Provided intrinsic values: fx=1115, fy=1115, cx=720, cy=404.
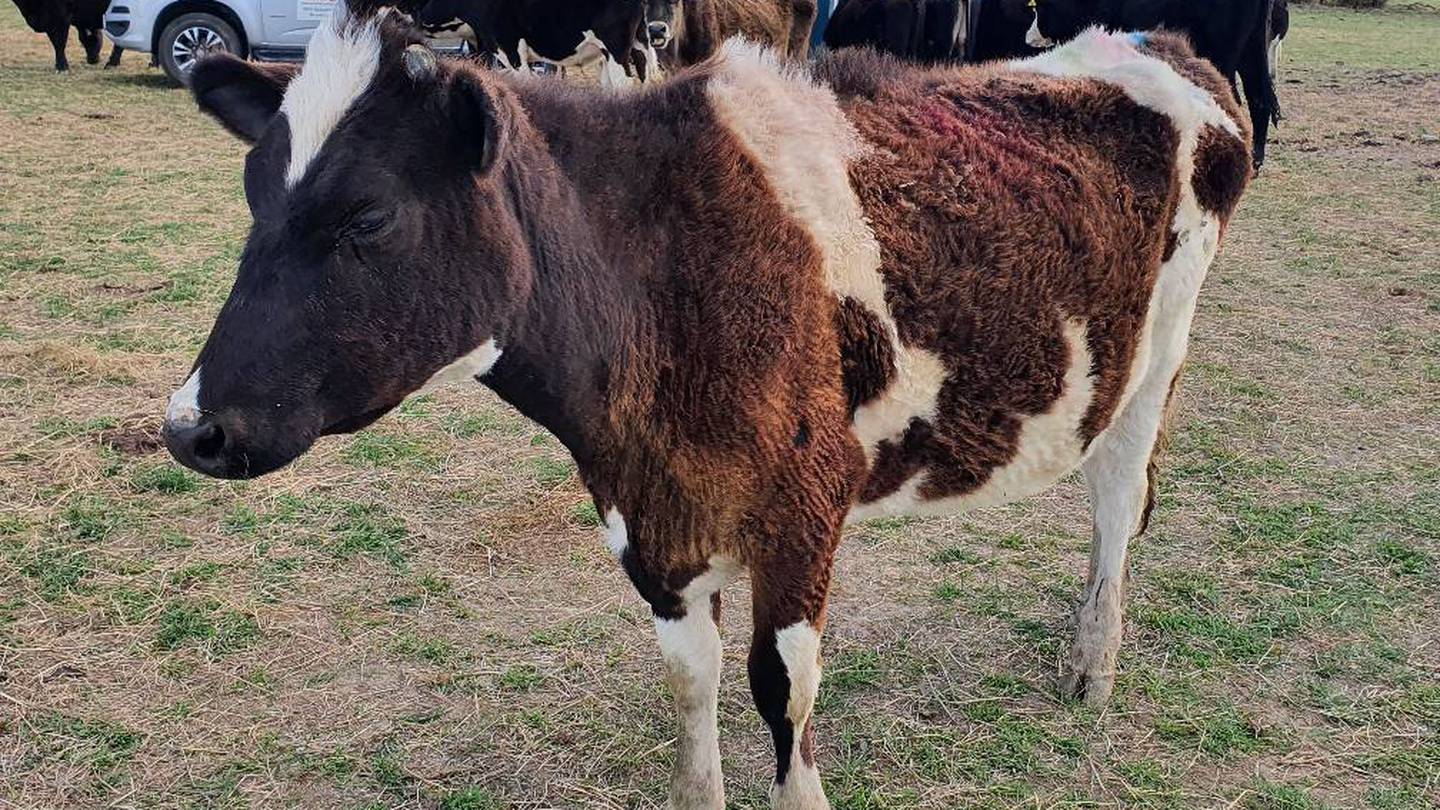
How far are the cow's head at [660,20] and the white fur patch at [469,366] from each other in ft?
30.9

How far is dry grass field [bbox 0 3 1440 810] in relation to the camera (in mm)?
3168

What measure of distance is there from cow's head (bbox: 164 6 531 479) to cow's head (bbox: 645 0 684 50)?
30.5ft

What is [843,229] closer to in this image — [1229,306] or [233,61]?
[233,61]

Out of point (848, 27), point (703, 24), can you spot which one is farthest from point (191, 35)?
point (848, 27)

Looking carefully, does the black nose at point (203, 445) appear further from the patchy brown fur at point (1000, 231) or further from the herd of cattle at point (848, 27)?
the herd of cattle at point (848, 27)

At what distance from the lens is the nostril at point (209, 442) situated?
78.5 inches

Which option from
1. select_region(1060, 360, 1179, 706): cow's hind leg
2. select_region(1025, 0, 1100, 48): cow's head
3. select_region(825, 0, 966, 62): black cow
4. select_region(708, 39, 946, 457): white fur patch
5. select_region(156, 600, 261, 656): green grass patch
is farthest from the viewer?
select_region(825, 0, 966, 62): black cow

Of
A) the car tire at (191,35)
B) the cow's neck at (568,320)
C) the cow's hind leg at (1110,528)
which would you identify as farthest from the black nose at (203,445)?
the car tire at (191,35)

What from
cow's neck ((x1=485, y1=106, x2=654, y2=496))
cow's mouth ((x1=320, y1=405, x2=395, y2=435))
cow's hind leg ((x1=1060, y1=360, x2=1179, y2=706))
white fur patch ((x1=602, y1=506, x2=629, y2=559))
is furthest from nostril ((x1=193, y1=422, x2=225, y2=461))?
cow's hind leg ((x1=1060, y1=360, x2=1179, y2=706))

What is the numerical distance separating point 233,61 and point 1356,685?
3.62 metres

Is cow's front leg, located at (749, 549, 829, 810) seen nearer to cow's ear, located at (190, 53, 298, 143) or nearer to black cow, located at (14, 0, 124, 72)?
cow's ear, located at (190, 53, 298, 143)

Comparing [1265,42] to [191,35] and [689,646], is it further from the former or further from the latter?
[191,35]

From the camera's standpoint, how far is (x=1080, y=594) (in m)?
4.07

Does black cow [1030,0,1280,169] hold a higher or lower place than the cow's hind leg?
higher
